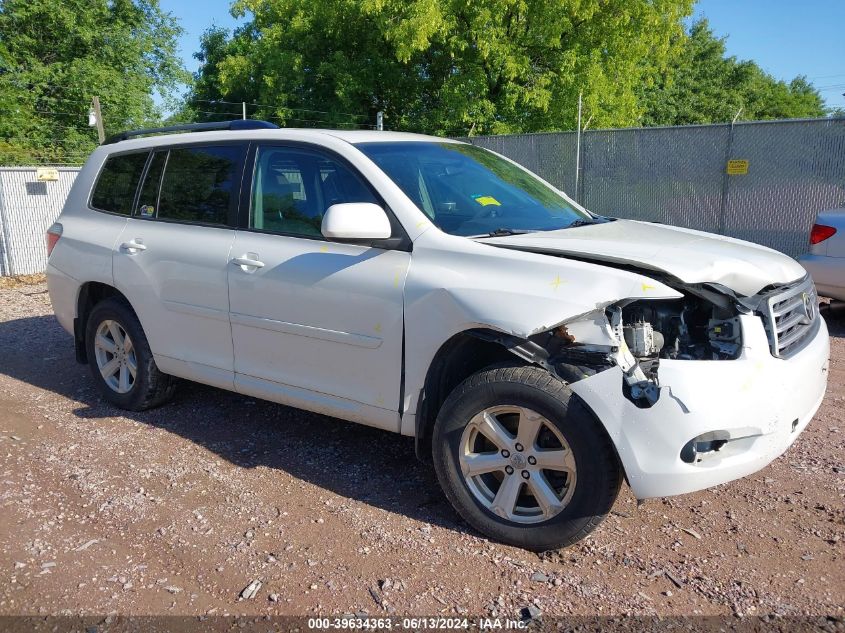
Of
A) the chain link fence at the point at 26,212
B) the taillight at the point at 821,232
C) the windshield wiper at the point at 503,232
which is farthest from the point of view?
the chain link fence at the point at 26,212

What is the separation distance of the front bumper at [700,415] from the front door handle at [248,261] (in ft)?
6.44

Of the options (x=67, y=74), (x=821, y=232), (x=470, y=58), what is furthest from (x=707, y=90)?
(x=821, y=232)

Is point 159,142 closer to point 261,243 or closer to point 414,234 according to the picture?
point 261,243

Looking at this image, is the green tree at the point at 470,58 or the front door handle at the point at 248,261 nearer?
the front door handle at the point at 248,261

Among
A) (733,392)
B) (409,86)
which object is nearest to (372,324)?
(733,392)

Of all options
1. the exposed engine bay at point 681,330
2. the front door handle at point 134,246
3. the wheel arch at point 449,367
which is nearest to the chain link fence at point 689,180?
the exposed engine bay at point 681,330

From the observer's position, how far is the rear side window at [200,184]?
4414mm

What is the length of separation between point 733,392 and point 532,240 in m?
1.13

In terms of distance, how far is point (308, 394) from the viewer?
3984 mm

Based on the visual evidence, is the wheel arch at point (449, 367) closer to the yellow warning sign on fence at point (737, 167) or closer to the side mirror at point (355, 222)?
the side mirror at point (355, 222)

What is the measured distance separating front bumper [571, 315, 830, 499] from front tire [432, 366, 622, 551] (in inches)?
4.4

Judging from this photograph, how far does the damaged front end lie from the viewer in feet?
9.70

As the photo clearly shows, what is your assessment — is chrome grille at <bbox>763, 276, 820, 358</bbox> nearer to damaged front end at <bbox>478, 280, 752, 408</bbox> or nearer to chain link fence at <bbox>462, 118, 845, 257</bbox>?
damaged front end at <bbox>478, 280, 752, 408</bbox>

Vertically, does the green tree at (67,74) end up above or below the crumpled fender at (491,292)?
above
